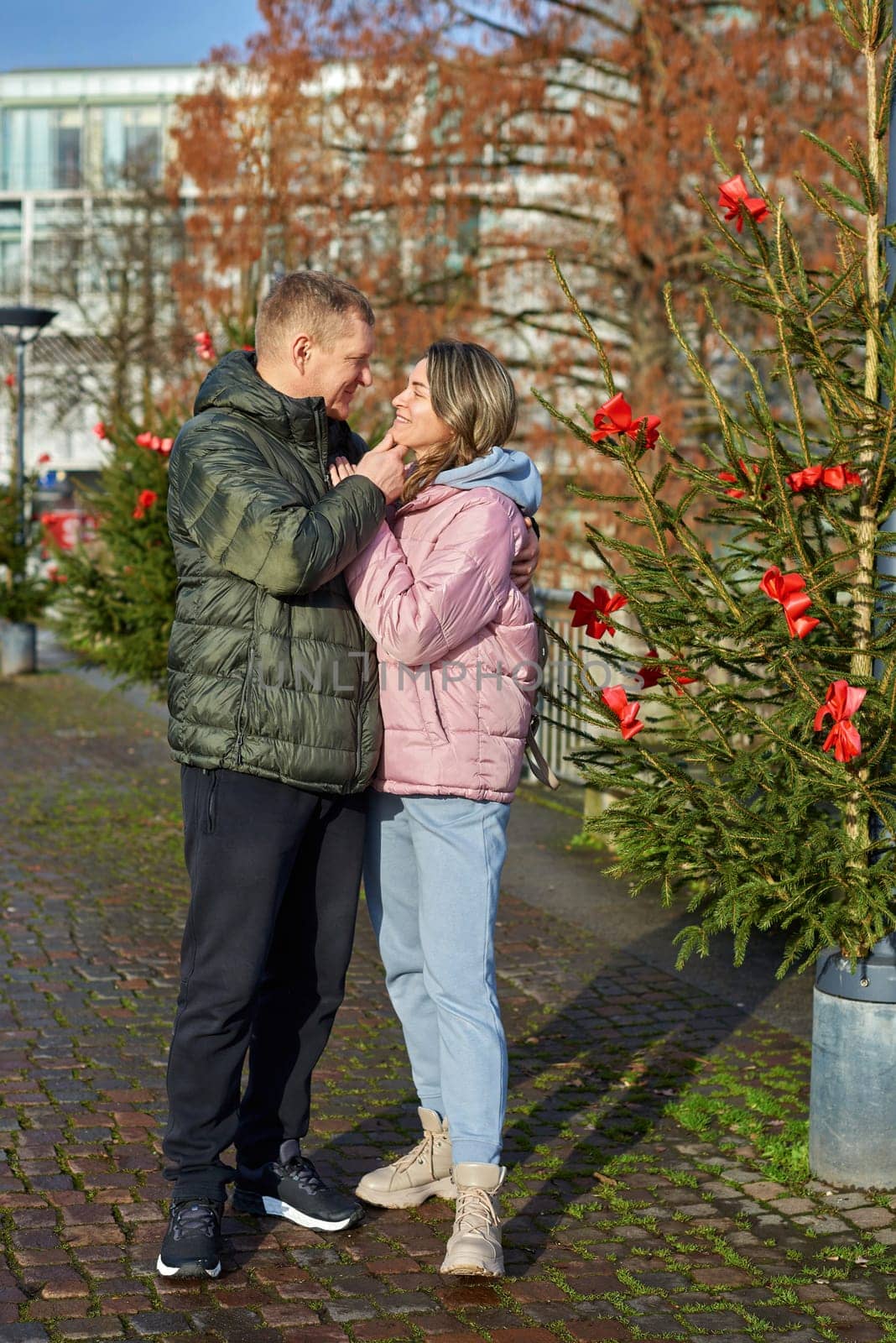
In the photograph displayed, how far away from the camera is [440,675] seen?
12.4 ft

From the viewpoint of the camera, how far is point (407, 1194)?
4.20 metres

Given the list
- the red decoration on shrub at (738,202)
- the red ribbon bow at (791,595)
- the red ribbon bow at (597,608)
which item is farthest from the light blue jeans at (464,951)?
the red decoration on shrub at (738,202)

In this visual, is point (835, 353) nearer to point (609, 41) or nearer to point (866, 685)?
point (866, 685)

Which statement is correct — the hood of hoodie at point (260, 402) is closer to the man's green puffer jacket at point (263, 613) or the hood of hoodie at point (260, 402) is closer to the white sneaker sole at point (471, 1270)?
the man's green puffer jacket at point (263, 613)

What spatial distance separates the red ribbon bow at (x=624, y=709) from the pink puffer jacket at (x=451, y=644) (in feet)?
1.05

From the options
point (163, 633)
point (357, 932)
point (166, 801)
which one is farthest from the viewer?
point (166, 801)

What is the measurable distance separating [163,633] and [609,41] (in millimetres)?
7097

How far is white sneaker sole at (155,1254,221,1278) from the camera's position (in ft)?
12.2

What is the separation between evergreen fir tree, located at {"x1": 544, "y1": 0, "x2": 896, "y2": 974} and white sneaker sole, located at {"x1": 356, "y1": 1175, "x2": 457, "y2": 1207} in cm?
81

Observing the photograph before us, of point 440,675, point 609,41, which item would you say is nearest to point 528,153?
point 609,41

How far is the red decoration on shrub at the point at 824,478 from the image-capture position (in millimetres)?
3965

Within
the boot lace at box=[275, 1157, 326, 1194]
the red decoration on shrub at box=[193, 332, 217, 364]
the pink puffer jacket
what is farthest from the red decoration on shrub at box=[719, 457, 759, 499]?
the red decoration on shrub at box=[193, 332, 217, 364]

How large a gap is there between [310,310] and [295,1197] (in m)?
2.06

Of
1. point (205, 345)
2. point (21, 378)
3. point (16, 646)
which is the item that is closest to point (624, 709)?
point (205, 345)
